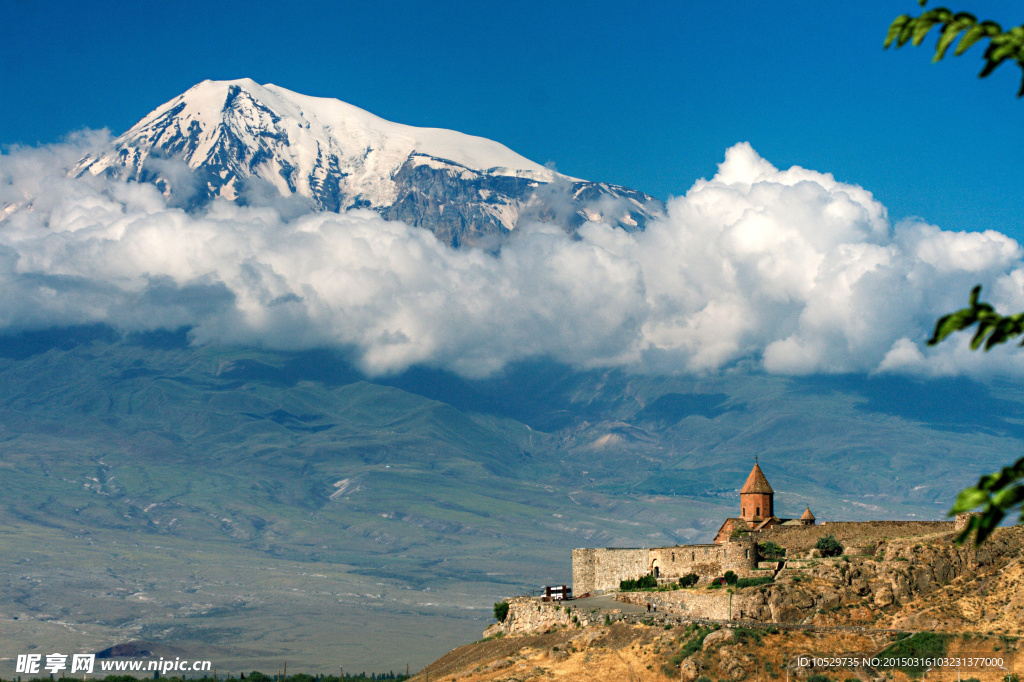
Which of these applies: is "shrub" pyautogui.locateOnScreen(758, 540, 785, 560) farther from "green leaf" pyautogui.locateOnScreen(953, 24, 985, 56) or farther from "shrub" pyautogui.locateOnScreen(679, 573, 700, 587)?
"green leaf" pyautogui.locateOnScreen(953, 24, 985, 56)

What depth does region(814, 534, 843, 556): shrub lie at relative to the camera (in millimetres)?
70750

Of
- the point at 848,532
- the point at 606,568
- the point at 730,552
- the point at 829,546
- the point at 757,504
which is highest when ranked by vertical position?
the point at 757,504

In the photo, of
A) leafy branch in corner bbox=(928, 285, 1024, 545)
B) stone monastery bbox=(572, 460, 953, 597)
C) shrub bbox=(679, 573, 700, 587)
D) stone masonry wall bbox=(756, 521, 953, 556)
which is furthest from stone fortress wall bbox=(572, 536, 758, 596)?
leafy branch in corner bbox=(928, 285, 1024, 545)

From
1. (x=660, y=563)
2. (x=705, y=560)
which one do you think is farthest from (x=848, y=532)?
(x=660, y=563)

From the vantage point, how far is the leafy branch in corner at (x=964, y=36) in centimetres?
1126

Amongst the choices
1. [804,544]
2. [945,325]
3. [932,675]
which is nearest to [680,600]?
[804,544]

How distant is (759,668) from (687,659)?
355 cm

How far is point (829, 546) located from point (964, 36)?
63144 mm

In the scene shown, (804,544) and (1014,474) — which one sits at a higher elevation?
(804,544)

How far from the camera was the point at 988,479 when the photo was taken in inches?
420

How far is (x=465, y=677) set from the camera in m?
67.2

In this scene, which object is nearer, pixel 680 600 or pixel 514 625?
pixel 680 600

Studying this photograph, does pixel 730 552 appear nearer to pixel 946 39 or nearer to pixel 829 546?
pixel 829 546

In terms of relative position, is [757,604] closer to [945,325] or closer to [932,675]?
[932,675]
